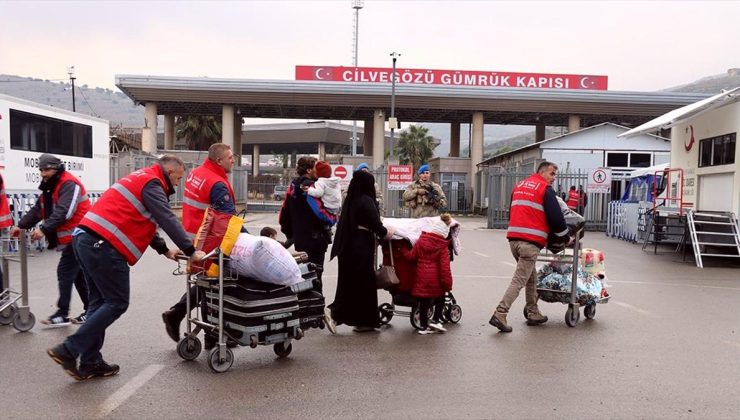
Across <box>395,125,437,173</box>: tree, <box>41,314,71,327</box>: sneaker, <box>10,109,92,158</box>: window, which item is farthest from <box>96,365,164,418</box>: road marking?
<box>395,125,437,173</box>: tree

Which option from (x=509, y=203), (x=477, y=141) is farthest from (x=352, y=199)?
(x=477, y=141)

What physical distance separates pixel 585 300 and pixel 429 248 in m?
2.15

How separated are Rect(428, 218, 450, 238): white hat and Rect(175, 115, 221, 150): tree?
45.9 meters

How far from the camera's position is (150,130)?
38625 millimetres

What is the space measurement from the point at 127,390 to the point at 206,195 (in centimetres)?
179

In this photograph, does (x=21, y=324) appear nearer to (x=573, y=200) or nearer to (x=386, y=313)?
(x=386, y=313)

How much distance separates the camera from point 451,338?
6773mm

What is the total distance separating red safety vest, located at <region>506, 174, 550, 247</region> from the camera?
23.2 feet

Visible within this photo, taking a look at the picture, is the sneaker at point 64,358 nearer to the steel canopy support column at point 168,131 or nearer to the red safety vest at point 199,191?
the red safety vest at point 199,191

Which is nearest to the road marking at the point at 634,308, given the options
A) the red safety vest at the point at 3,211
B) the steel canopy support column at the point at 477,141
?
the red safety vest at the point at 3,211

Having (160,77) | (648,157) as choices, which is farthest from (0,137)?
(648,157)

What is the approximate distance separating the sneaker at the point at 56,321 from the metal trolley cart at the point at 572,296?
203 inches

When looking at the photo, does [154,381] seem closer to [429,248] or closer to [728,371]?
[429,248]

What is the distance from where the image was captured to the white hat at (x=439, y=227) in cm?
688
